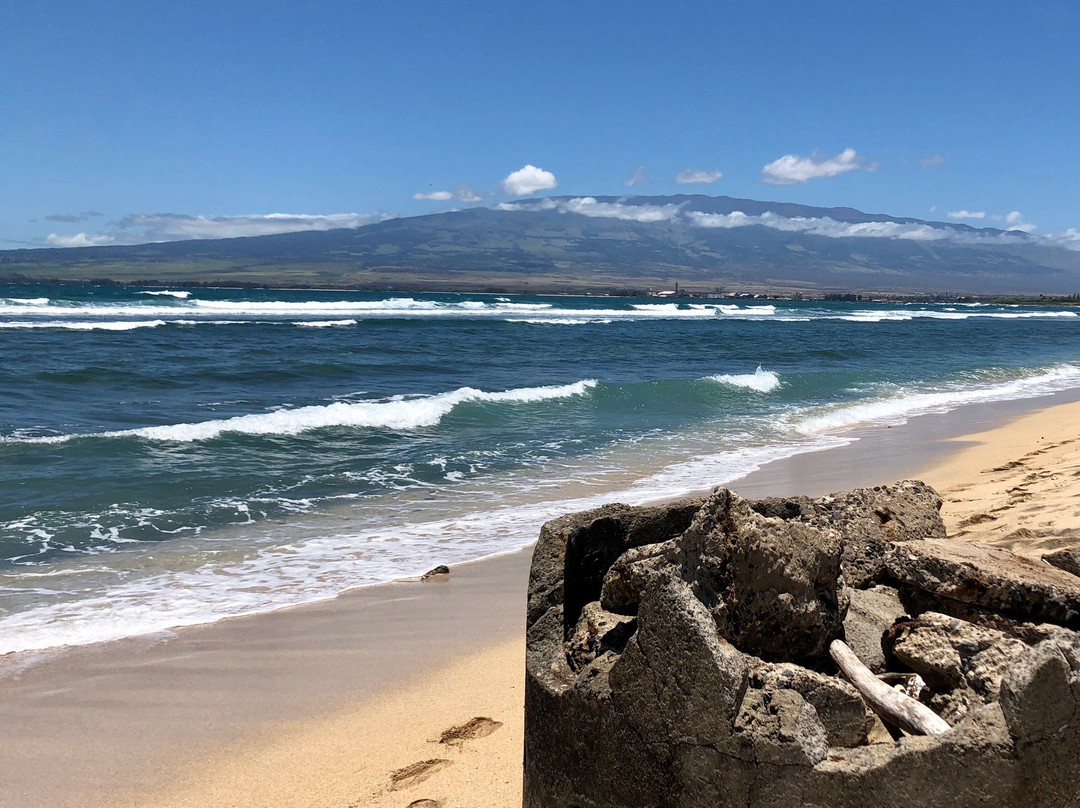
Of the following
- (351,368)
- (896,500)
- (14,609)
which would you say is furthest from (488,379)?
(896,500)

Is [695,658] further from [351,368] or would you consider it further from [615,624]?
[351,368]

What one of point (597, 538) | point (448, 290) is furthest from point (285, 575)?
point (448, 290)

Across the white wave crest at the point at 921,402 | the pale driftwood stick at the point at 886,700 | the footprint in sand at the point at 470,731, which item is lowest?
the white wave crest at the point at 921,402

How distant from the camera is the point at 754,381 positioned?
2155cm

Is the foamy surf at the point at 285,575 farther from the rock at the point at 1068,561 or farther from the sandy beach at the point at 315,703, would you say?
the rock at the point at 1068,561

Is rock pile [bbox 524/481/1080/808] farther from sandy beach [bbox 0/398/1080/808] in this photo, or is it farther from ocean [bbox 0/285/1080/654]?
ocean [bbox 0/285/1080/654]

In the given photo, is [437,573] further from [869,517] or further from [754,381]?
[754,381]

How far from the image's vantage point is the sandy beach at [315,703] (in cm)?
360

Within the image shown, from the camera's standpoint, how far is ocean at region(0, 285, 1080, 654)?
6.77m

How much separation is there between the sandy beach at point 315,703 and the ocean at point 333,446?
53 cm

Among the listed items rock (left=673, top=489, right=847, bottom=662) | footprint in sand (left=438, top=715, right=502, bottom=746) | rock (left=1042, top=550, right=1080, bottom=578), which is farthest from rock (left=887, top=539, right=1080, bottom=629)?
footprint in sand (left=438, top=715, right=502, bottom=746)

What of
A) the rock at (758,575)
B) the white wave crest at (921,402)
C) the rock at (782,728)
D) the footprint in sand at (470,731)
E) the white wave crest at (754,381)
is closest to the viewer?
the rock at (782,728)

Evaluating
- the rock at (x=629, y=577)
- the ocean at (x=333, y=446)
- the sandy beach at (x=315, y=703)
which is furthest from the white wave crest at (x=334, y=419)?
the rock at (x=629, y=577)

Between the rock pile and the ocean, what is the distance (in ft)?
12.9
